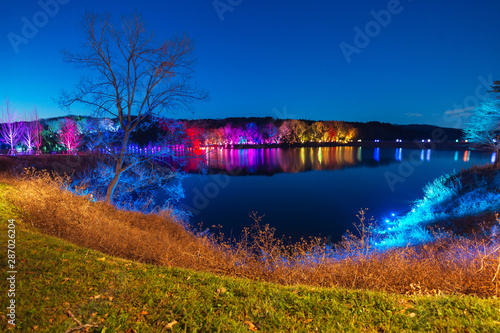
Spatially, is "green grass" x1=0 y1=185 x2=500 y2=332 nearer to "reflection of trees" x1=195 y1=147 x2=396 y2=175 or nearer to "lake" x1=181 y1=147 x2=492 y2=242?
"lake" x1=181 y1=147 x2=492 y2=242

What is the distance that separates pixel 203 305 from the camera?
425 cm

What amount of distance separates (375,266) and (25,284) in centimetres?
721

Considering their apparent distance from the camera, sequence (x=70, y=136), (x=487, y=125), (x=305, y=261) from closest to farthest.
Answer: (x=305, y=261)
(x=487, y=125)
(x=70, y=136)

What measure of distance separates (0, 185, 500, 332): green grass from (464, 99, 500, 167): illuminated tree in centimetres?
2923

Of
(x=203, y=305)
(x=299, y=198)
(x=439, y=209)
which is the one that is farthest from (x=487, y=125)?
(x=203, y=305)

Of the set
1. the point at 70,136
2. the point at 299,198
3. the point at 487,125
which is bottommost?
the point at 299,198

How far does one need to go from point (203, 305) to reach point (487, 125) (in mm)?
33973

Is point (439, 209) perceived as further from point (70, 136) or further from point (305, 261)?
point (70, 136)

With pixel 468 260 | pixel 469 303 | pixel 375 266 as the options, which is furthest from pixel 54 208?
pixel 468 260

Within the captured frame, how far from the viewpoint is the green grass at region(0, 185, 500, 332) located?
12.4 ft

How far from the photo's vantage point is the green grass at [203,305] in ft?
12.4

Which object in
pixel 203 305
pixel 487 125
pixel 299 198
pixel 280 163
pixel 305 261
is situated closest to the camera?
pixel 203 305

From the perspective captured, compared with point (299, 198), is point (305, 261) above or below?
above

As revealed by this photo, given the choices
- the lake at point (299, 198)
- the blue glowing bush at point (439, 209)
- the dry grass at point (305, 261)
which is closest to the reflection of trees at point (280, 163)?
the lake at point (299, 198)
